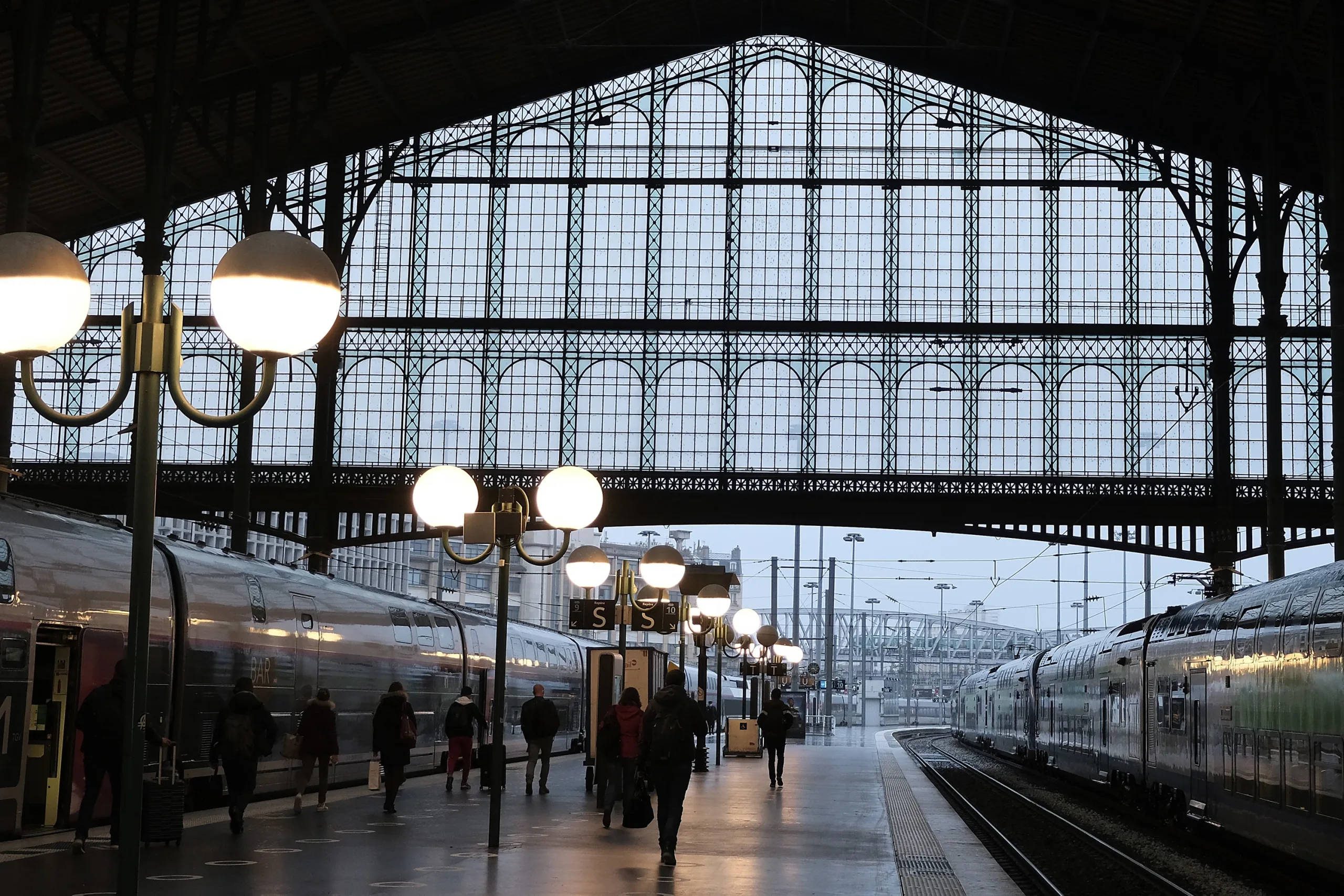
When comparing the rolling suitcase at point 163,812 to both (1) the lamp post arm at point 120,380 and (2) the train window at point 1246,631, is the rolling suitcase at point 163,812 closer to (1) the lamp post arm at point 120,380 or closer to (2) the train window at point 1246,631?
(1) the lamp post arm at point 120,380

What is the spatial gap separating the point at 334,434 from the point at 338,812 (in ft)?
82.0

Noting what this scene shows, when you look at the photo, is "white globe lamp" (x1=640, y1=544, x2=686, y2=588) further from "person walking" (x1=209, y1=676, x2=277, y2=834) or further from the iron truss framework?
the iron truss framework

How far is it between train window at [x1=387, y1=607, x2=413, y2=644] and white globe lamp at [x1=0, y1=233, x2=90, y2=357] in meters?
21.0

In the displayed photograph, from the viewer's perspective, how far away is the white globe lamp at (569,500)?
1593 centimetres

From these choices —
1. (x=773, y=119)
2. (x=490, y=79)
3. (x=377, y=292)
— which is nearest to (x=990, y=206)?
(x=773, y=119)

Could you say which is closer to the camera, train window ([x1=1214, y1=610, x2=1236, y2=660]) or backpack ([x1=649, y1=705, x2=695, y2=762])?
backpack ([x1=649, y1=705, x2=695, y2=762])

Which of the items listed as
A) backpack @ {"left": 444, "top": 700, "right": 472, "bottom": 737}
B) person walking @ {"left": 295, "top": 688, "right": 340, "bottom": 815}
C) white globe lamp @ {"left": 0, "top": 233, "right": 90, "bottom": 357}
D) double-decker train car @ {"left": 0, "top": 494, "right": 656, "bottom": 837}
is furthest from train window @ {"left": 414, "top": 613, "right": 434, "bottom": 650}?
white globe lamp @ {"left": 0, "top": 233, "right": 90, "bottom": 357}

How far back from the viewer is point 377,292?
44.8 metres

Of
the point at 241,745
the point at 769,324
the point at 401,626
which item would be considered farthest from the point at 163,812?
the point at 769,324

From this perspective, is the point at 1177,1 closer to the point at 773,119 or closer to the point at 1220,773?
the point at 773,119

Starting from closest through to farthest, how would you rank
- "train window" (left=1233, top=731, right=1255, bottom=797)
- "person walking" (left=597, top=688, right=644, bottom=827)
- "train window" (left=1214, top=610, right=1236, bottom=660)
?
"train window" (left=1233, top=731, right=1255, bottom=797) < "train window" (left=1214, top=610, right=1236, bottom=660) < "person walking" (left=597, top=688, right=644, bottom=827)

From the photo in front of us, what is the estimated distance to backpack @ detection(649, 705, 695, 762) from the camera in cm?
1452

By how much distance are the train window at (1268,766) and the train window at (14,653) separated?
11921 mm

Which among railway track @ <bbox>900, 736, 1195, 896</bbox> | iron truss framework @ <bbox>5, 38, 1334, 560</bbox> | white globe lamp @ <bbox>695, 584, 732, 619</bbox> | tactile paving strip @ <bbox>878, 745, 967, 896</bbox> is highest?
iron truss framework @ <bbox>5, 38, 1334, 560</bbox>
